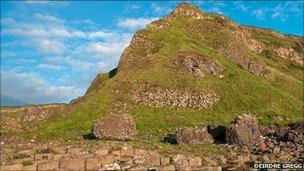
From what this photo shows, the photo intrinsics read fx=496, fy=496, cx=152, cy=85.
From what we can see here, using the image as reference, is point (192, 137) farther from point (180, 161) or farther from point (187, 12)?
point (187, 12)

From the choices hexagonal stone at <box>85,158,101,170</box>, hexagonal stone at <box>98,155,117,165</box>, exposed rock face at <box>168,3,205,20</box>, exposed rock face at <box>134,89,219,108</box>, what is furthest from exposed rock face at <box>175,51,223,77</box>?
hexagonal stone at <box>85,158,101,170</box>

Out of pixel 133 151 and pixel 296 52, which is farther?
pixel 296 52

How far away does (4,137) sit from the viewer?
57.9 metres

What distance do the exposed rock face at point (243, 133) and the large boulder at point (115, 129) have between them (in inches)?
421

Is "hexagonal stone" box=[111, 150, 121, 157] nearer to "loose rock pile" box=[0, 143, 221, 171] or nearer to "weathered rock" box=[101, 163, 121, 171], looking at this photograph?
"loose rock pile" box=[0, 143, 221, 171]

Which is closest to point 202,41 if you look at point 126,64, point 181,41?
point 181,41

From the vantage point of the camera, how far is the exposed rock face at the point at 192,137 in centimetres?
5141

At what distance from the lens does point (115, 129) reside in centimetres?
5328

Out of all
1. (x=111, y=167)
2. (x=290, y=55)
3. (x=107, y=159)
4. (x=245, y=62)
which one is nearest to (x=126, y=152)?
(x=107, y=159)

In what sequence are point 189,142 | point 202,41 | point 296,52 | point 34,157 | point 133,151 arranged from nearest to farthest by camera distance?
point 34,157, point 133,151, point 189,142, point 202,41, point 296,52

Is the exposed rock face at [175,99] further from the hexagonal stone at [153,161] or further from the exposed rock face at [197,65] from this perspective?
the hexagonal stone at [153,161]

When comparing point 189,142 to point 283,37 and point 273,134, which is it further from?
point 283,37

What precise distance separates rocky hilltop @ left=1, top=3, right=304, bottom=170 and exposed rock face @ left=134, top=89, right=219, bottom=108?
170mm

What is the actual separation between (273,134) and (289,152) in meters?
18.1
